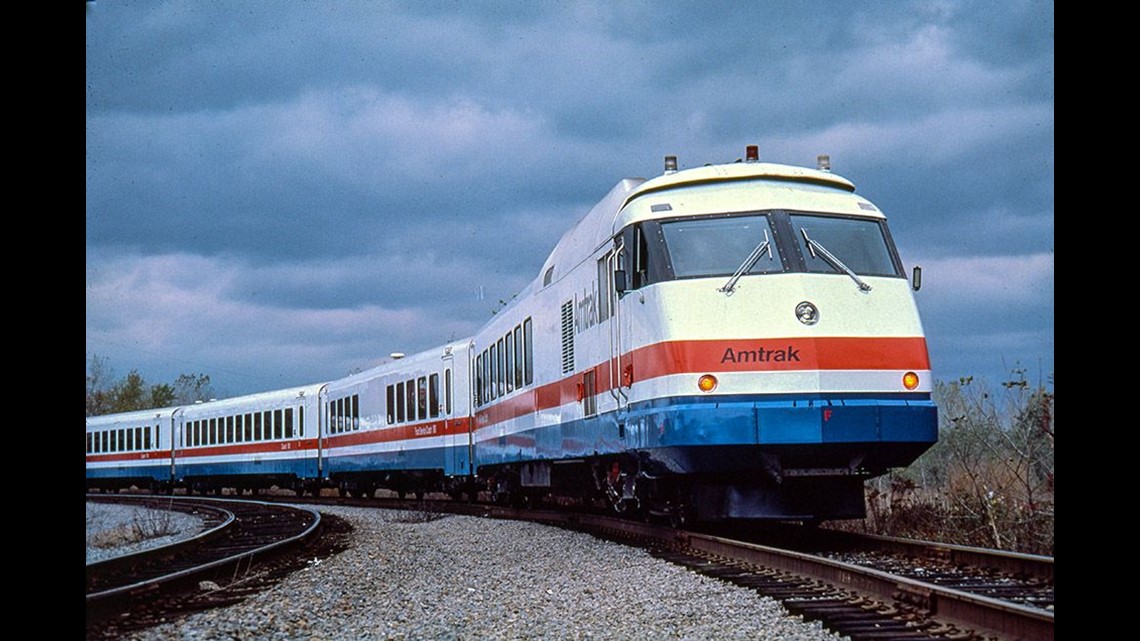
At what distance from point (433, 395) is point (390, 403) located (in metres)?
2.99

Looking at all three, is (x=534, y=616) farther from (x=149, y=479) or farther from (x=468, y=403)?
(x=149, y=479)

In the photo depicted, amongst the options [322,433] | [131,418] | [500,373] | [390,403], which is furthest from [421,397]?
[131,418]

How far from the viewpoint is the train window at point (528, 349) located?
52.1 feet

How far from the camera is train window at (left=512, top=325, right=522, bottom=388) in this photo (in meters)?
16.8

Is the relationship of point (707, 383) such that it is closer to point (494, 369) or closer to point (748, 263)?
point (748, 263)

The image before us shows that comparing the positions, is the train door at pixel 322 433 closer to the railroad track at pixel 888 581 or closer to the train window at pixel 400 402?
the train window at pixel 400 402

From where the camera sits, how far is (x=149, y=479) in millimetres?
39781

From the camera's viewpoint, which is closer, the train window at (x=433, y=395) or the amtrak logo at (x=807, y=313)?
the amtrak logo at (x=807, y=313)

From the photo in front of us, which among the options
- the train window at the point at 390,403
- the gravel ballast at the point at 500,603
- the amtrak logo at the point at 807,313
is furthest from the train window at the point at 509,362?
the train window at the point at 390,403

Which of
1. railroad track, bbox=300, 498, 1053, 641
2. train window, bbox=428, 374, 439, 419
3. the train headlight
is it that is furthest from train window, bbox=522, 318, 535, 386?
train window, bbox=428, 374, 439, 419

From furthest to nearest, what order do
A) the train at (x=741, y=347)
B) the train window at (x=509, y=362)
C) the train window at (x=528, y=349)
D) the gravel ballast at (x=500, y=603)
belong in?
1. the train window at (x=509, y=362)
2. the train window at (x=528, y=349)
3. the train at (x=741, y=347)
4. the gravel ballast at (x=500, y=603)

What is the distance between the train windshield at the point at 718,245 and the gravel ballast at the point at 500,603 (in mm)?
2573

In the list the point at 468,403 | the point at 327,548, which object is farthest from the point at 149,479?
the point at 327,548
